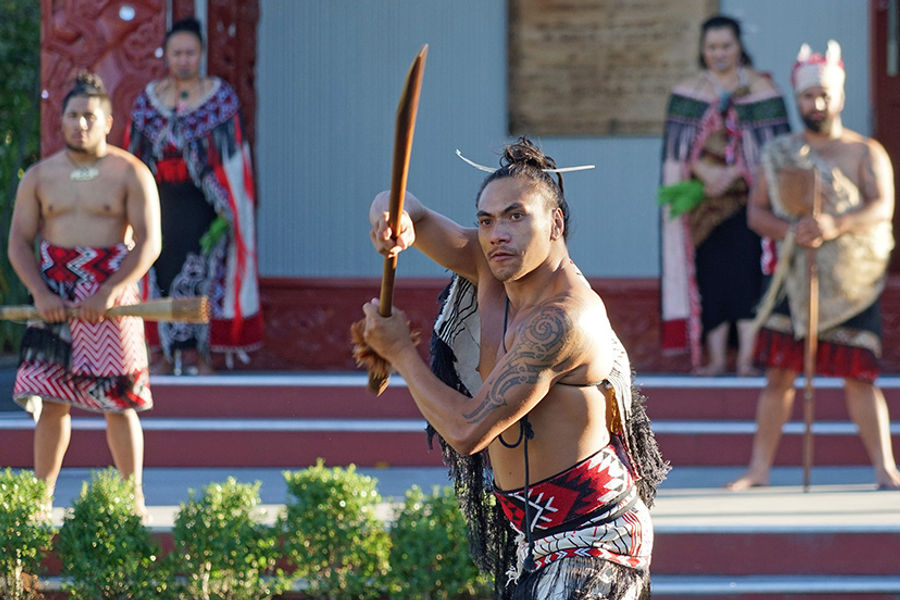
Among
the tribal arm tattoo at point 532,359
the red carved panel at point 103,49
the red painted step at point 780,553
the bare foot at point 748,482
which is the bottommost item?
the red painted step at point 780,553

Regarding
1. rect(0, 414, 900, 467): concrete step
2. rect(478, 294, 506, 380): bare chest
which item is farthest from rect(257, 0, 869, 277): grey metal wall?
rect(478, 294, 506, 380): bare chest

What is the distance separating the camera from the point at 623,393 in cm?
375

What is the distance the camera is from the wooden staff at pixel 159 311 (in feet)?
19.5

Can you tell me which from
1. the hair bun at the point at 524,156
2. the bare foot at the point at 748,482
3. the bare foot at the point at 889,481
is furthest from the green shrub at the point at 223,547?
the bare foot at the point at 889,481

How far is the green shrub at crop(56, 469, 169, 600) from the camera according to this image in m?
5.39

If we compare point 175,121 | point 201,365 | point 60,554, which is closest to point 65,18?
point 175,121

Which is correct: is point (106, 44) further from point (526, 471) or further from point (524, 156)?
point (526, 471)

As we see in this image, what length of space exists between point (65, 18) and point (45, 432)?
3.17 m

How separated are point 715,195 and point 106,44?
375 centimetres

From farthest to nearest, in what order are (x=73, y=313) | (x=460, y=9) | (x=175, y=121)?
1. (x=460, y=9)
2. (x=175, y=121)
3. (x=73, y=313)

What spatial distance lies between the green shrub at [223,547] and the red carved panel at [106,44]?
379 centimetres

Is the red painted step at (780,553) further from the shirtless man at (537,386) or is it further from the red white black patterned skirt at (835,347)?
the shirtless man at (537,386)

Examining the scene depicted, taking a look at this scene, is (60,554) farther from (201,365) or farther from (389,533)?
(201,365)

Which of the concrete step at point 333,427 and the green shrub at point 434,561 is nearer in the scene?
the green shrub at point 434,561
